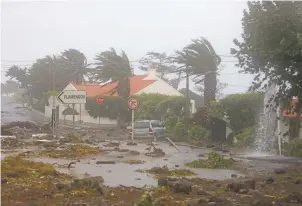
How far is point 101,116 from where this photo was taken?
47.2 m

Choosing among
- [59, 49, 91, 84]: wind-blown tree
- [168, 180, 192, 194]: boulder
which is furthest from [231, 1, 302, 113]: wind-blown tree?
[59, 49, 91, 84]: wind-blown tree

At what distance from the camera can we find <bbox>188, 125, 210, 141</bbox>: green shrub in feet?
99.1

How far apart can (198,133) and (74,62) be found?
27111 millimetres

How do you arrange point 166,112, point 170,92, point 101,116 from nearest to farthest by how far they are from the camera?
point 166,112, point 101,116, point 170,92

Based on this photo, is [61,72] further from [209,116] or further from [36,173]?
[36,173]

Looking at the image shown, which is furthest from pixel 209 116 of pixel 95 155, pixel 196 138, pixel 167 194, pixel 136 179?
pixel 167 194

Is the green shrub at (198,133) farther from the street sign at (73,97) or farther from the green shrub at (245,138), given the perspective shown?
the street sign at (73,97)

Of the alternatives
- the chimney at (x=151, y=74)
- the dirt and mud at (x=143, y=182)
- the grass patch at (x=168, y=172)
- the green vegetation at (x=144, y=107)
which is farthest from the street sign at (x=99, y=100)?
the grass patch at (x=168, y=172)

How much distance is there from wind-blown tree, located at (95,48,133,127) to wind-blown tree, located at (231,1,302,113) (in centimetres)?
3170

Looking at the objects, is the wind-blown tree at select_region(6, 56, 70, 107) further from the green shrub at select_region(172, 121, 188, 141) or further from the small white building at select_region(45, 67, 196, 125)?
the green shrub at select_region(172, 121, 188, 141)

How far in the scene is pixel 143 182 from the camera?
1127 centimetres

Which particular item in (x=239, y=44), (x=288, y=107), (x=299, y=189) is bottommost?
(x=299, y=189)

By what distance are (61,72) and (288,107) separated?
40869 mm

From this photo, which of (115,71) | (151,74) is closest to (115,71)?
(115,71)
